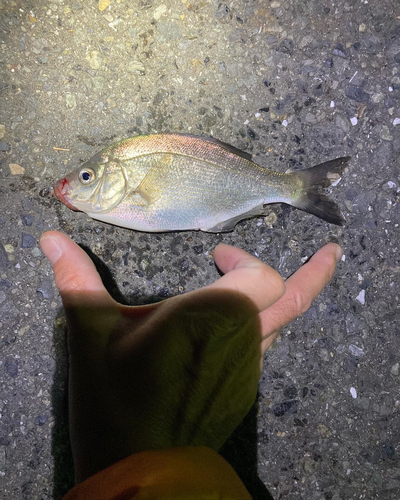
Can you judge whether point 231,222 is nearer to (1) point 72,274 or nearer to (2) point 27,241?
(1) point 72,274

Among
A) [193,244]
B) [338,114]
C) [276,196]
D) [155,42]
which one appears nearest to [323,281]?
[276,196]

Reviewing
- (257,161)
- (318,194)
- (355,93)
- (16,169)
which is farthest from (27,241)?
(355,93)

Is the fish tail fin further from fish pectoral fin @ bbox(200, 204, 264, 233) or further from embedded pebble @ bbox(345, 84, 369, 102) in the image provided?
embedded pebble @ bbox(345, 84, 369, 102)

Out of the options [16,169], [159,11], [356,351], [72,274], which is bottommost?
[356,351]

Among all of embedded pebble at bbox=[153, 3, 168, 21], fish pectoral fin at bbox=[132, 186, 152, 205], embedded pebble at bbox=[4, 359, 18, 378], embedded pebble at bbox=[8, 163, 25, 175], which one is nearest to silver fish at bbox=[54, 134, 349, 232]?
fish pectoral fin at bbox=[132, 186, 152, 205]

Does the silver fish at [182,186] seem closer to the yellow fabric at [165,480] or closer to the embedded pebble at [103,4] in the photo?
the embedded pebble at [103,4]

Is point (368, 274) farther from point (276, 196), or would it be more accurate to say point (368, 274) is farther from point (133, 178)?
point (133, 178)

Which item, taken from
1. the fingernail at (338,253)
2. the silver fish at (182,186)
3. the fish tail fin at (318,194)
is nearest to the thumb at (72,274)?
the silver fish at (182,186)
